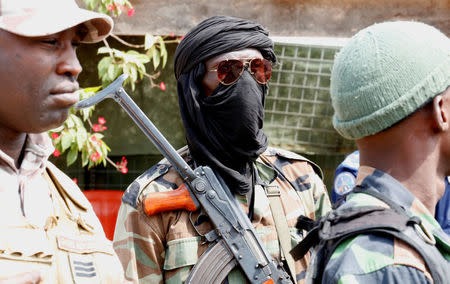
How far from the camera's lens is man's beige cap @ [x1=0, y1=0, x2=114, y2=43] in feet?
5.66

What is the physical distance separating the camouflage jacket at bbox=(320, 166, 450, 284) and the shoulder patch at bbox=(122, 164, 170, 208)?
1379 millimetres

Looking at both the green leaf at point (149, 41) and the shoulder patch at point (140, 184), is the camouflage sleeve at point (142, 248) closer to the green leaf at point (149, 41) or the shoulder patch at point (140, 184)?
the shoulder patch at point (140, 184)

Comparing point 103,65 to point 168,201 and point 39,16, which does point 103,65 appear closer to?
point 168,201

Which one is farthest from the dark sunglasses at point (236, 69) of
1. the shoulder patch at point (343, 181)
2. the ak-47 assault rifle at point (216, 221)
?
the shoulder patch at point (343, 181)

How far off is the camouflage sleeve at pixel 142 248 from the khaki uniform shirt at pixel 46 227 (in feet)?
2.96

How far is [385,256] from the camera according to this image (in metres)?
1.68

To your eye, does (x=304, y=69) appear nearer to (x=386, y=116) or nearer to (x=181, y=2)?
(x=181, y=2)

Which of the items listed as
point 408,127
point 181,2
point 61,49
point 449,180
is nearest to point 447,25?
point 181,2

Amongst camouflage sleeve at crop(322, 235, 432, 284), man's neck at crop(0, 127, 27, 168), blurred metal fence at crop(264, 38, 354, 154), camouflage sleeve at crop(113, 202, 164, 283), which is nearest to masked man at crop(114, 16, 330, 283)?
camouflage sleeve at crop(113, 202, 164, 283)

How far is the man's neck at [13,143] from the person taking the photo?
183cm

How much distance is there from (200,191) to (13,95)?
54.0 inches

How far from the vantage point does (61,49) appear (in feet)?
6.02

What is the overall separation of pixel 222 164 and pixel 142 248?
1.75 feet

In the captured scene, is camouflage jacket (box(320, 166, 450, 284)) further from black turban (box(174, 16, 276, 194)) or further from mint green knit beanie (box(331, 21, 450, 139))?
black turban (box(174, 16, 276, 194))
